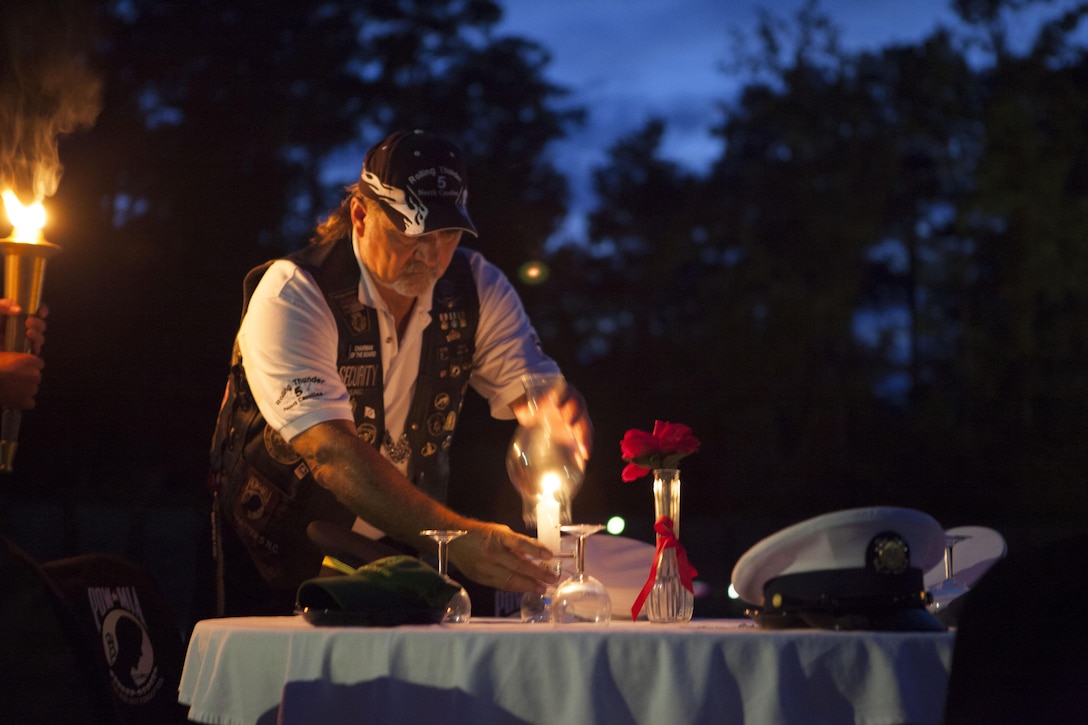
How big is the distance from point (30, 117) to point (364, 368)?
7.77 ft

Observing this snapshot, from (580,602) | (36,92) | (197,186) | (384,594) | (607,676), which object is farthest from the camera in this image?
(197,186)

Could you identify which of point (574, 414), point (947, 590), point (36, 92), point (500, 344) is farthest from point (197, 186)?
point (947, 590)

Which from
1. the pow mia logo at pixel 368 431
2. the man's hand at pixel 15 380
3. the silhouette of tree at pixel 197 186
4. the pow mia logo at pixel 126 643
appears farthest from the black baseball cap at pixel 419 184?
the silhouette of tree at pixel 197 186

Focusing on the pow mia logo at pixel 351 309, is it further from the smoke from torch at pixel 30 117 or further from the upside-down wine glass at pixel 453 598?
the upside-down wine glass at pixel 453 598

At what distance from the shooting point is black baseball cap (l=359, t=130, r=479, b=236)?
3.46 meters

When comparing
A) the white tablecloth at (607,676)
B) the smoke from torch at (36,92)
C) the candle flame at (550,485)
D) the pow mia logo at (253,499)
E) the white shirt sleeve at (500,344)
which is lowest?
the white tablecloth at (607,676)

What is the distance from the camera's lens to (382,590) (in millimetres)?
2285

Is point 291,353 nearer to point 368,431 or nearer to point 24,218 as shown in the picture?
point 368,431

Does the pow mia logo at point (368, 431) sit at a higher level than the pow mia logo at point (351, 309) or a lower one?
lower

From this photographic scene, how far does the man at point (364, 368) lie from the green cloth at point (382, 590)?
2.22ft

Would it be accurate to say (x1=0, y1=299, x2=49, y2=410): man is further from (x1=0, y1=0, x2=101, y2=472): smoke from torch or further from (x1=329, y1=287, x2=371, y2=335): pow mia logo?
(x1=329, y1=287, x2=371, y2=335): pow mia logo

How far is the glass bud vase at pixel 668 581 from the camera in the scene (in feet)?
8.48

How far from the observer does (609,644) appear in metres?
1.99

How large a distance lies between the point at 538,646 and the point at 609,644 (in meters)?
0.12
